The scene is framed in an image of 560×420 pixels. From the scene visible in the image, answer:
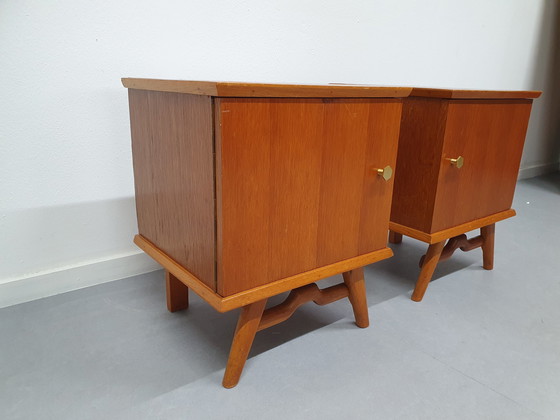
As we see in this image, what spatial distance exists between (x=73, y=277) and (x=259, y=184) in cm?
64

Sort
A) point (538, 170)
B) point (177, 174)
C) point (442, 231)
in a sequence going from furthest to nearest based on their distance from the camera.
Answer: point (538, 170) < point (442, 231) < point (177, 174)

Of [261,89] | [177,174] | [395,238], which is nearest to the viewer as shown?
[261,89]

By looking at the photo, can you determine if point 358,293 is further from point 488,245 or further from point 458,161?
point 488,245

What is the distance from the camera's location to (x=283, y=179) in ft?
2.17

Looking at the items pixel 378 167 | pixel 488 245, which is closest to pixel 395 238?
pixel 488 245

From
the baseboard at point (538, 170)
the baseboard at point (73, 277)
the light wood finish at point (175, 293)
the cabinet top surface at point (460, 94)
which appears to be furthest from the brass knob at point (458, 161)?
the baseboard at point (538, 170)

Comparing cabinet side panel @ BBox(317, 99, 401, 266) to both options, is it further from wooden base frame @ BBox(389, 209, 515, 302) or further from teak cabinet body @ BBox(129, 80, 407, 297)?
wooden base frame @ BBox(389, 209, 515, 302)

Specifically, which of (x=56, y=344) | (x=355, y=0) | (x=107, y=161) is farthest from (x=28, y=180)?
(x=355, y=0)

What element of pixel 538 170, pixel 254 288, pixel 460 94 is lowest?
pixel 538 170

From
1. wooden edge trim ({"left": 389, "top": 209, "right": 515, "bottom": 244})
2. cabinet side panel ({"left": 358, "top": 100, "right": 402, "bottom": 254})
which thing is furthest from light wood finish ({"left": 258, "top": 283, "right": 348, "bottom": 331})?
wooden edge trim ({"left": 389, "top": 209, "right": 515, "bottom": 244})

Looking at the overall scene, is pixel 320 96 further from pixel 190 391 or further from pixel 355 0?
pixel 355 0

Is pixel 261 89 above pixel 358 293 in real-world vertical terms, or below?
above

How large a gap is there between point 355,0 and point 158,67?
714mm

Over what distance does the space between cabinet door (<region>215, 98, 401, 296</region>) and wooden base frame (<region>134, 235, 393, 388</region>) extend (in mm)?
15
